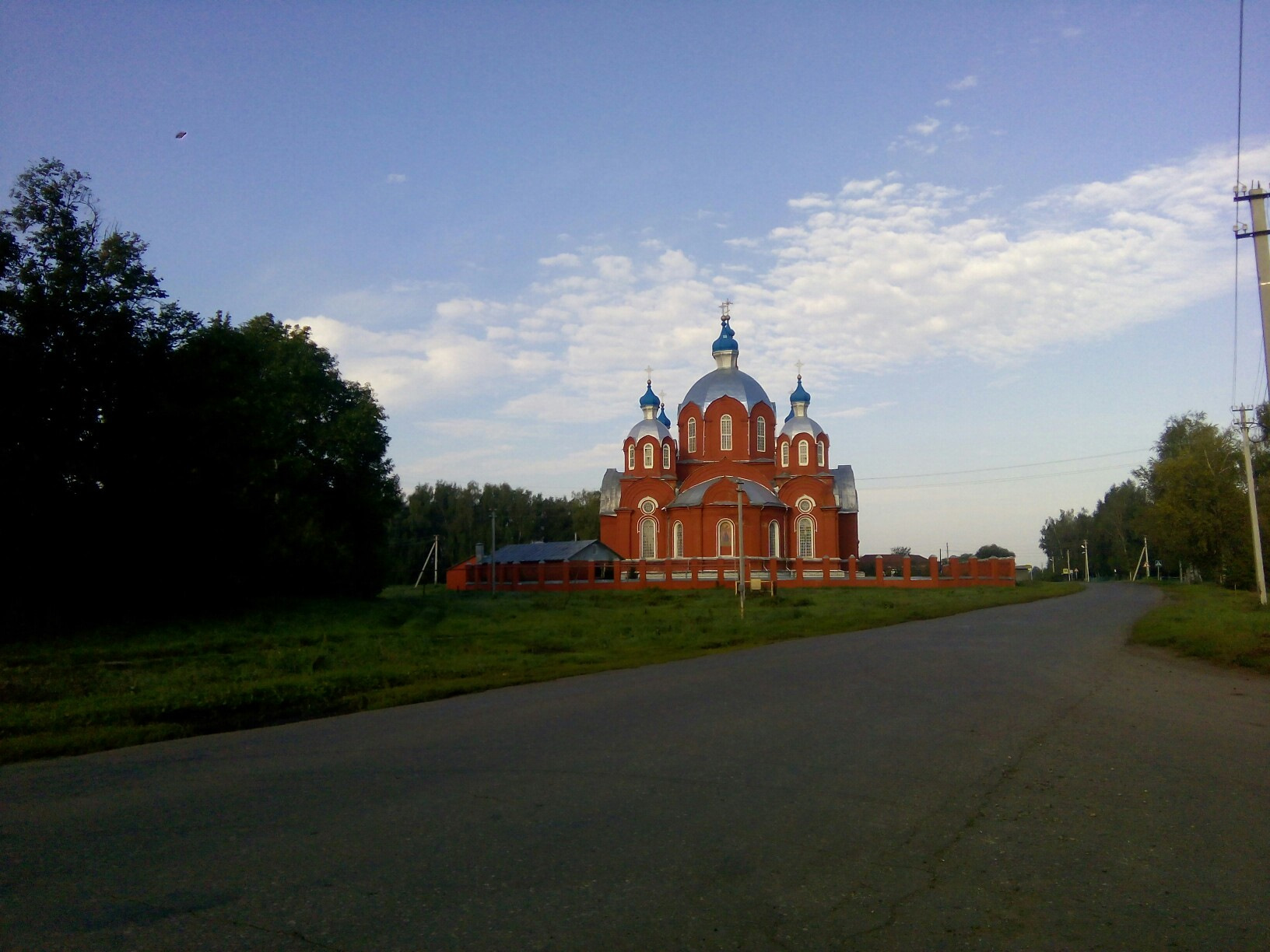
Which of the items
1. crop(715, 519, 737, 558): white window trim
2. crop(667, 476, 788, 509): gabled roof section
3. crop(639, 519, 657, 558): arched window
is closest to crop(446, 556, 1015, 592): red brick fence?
crop(715, 519, 737, 558): white window trim

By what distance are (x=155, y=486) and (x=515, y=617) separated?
10.8 m

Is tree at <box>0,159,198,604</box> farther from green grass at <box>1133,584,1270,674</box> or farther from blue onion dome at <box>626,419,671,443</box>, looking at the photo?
blue onion dome at <box>626,419,671,443</box>

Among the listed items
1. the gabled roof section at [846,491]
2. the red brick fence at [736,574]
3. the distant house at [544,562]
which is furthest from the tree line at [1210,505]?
the distant house at [544,562]

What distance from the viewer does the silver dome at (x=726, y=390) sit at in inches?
2304

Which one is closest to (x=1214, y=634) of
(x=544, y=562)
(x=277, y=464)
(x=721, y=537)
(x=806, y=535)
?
(x=277, y=464)

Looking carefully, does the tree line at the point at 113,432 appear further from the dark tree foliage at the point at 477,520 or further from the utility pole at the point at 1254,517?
the dark tree foliage at the point at 477,520

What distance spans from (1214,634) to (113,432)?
1012 inches

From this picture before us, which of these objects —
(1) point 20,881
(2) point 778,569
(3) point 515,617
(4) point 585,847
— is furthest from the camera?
(2) point 778,569

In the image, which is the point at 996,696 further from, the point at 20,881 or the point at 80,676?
the point at 80,676

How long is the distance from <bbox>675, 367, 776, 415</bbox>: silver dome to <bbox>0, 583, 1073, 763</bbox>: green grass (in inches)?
860

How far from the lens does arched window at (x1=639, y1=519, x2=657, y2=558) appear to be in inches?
2267

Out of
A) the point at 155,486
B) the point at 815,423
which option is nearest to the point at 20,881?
the point at 155,486

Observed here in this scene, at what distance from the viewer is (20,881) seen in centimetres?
→ 520

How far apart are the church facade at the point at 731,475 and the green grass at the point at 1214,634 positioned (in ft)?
92.1
